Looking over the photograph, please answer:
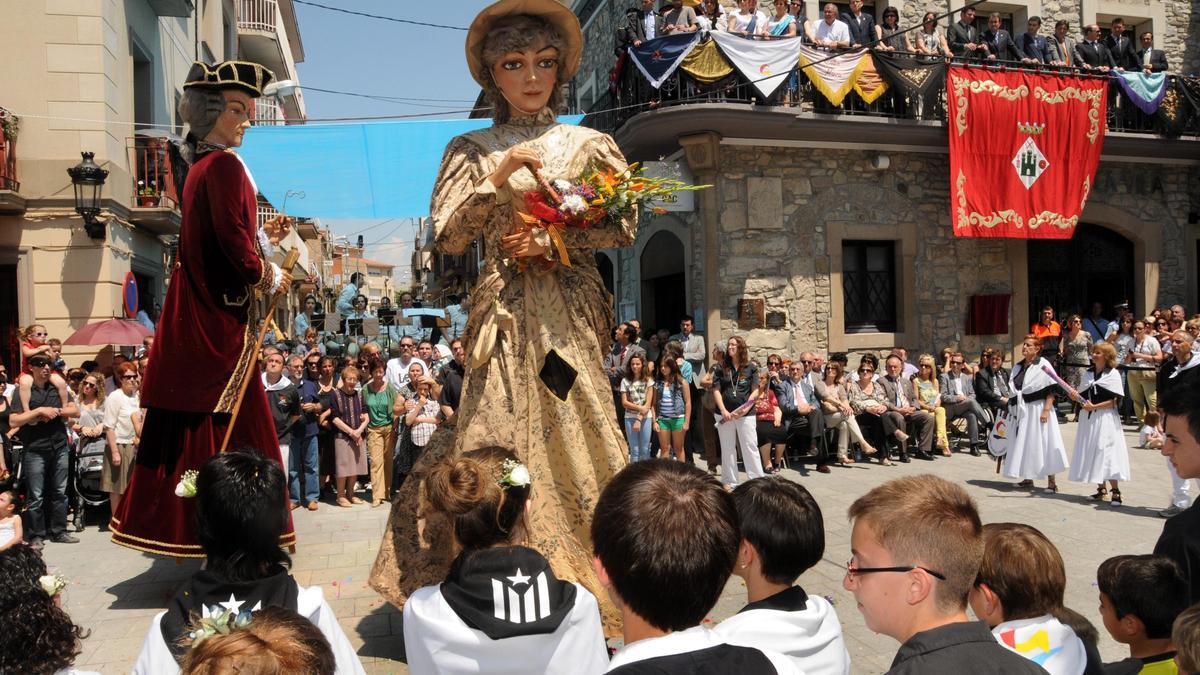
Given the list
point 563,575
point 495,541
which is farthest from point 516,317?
point 495,541

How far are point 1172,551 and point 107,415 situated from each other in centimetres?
730

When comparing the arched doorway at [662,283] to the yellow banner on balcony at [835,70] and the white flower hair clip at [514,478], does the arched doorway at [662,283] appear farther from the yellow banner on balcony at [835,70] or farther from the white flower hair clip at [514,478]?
the white flower hair clip at [514,478]

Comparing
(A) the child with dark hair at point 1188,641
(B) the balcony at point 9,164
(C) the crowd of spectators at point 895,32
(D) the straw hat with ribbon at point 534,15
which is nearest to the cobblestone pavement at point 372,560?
(A) the child with dark hair at point 1188,641

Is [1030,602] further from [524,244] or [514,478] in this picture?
[524,244]

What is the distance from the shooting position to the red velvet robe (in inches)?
161

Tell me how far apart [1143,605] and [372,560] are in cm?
435

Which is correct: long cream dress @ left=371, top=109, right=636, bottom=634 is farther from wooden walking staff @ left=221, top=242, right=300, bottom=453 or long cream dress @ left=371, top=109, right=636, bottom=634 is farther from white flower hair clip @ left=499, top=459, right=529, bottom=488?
wooden walking staff @ left=221, top=242, right=300, bottom=453

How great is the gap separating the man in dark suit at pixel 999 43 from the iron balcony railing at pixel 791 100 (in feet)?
0.70

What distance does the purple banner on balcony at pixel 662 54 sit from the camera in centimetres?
1162

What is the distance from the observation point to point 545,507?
137 inches

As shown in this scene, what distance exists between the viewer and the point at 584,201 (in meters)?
3.45

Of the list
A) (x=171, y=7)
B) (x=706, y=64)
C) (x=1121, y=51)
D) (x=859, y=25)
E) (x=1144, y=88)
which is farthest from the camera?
(x=1121, y=51)

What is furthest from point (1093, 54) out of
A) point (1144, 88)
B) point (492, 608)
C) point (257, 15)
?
point (257, 15)

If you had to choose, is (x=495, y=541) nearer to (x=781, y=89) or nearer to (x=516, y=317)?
(x=516, y=317)
